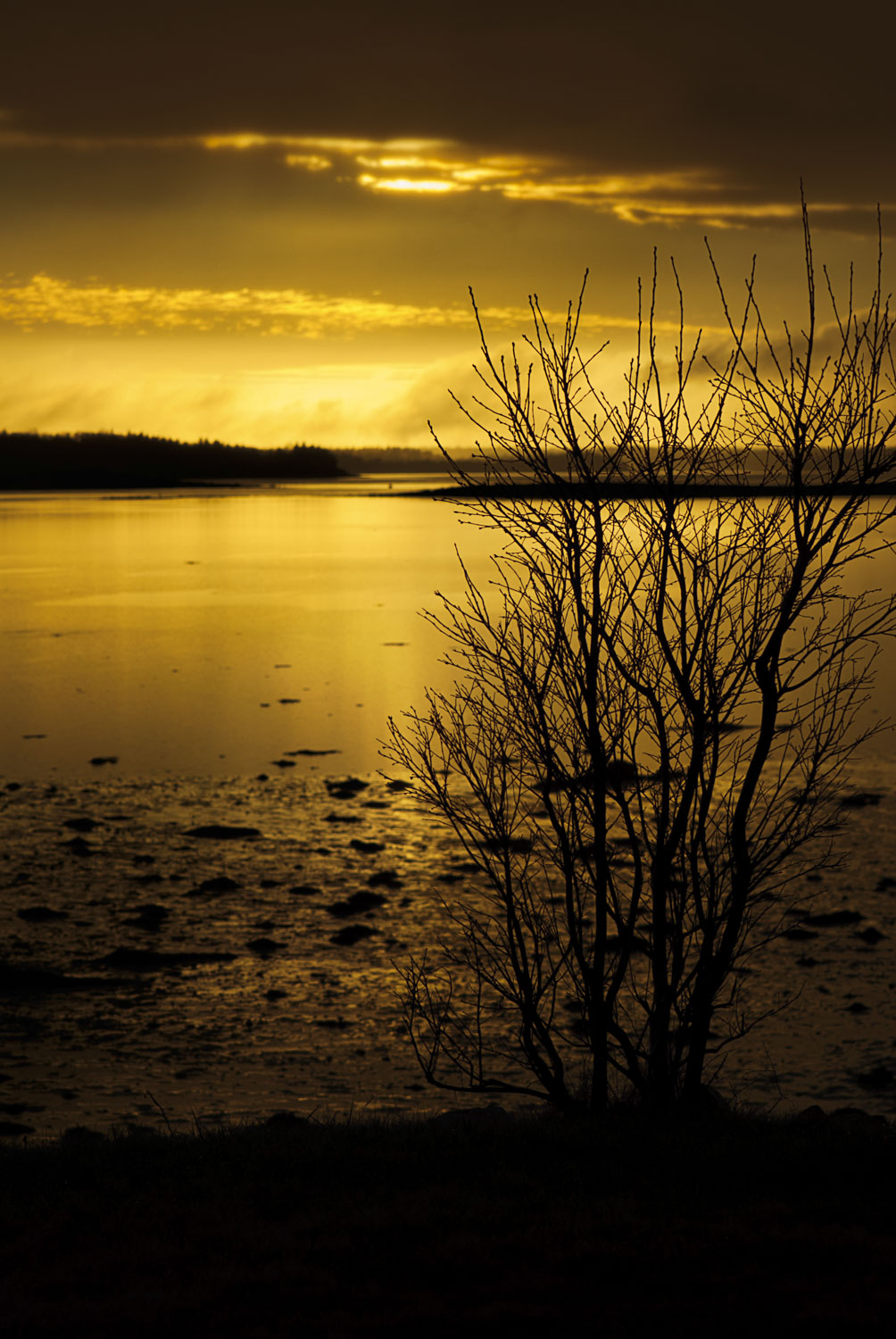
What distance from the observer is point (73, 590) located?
5472cm

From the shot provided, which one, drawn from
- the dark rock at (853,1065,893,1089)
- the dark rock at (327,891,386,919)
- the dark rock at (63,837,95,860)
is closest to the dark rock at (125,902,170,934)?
the dark rock at (327,891,386,919)

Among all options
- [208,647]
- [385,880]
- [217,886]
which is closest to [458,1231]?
[385,880]

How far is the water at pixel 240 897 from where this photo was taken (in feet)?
40.3

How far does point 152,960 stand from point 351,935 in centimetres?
237

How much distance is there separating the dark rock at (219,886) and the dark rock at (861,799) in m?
10.0

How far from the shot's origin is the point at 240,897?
16828mm

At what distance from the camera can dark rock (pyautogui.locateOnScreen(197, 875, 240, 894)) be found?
1703 cm

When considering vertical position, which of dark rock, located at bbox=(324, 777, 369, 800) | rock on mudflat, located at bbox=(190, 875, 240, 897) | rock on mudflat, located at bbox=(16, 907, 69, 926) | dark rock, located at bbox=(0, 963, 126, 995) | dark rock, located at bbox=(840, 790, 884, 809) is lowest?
dark rock, located at bbox=(0, 963, 126, 995)

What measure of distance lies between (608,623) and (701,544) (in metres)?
1.04

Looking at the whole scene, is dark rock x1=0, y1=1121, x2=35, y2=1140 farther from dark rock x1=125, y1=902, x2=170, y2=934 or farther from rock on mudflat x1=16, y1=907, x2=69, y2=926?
rock on mudflat x1=16, y1=907, x2=69, y2=926

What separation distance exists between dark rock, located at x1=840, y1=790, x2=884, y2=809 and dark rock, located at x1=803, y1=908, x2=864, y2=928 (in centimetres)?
476

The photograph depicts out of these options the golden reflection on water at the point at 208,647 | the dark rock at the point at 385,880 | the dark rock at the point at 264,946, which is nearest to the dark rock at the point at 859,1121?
the dark rock at the point at 264,946

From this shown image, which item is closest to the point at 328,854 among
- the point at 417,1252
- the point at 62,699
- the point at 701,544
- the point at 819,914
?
the point at 819,914

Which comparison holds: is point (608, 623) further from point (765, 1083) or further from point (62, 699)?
point (62, 699)
